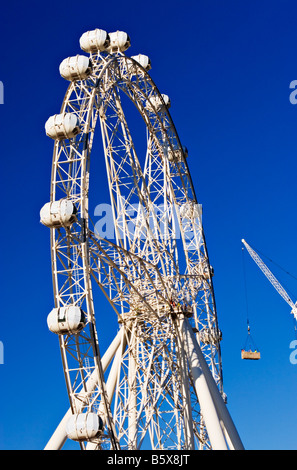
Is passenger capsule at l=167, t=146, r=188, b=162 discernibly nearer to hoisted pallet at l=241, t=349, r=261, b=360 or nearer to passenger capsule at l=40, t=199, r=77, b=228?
passenger capsule at l=40, t=199, r=77, b=228

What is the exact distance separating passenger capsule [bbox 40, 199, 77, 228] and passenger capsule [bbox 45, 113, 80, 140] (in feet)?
11.8

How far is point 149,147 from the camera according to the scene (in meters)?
50.8

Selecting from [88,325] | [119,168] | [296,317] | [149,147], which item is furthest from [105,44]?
[296,317]

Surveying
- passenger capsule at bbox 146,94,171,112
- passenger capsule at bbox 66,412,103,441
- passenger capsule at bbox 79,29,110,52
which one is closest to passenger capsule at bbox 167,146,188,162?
passenger capsule at bbox 146,94,171,112

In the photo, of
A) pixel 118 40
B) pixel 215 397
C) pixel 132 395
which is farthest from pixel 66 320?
pixel 118 40

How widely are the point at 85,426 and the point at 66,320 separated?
14.7ft

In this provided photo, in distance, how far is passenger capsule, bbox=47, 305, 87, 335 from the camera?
33.0m

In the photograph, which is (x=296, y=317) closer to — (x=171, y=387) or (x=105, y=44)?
(x=171, y=387)

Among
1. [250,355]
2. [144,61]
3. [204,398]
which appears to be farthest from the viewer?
[250,355]

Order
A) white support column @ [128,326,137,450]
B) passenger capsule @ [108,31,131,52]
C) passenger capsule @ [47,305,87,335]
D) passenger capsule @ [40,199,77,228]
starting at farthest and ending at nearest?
passenger capsule @ [108,31,131,52], white support column @ [128,326,137,450], passenger capsule @ [40,199,77,228], passenger capsule @ [47,305,87,335]

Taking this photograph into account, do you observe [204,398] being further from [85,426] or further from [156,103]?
[156,103]

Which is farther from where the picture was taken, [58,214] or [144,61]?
[144,61]

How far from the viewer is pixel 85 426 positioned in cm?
3194

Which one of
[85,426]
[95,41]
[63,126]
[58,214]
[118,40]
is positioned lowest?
[85,426]
